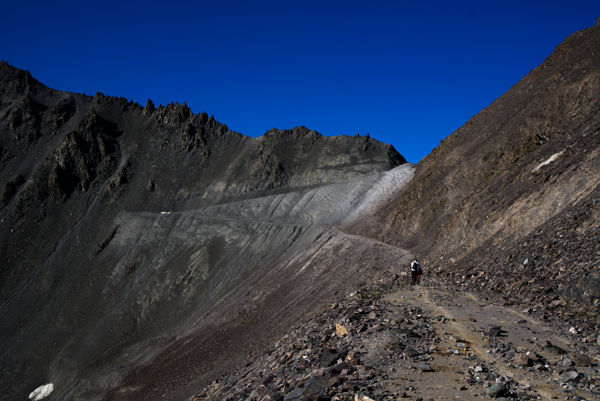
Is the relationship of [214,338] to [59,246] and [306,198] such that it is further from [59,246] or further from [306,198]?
[59,246]

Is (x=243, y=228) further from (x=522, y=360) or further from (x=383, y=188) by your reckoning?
(x=522, y=360)

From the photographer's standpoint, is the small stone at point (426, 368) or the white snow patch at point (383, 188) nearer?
the small stone at point (426, 368)

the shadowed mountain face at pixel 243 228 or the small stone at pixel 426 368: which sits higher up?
the shadowed mountain face at pixel 243 228

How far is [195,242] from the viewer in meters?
52.1

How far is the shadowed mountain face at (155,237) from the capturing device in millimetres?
33719

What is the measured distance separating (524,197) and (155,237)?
4758cm

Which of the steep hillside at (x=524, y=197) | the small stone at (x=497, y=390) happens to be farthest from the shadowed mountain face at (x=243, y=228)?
the small stone at (x=497, y=390)

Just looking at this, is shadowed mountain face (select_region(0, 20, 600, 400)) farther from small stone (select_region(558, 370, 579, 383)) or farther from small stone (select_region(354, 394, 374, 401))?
small stone (select_region(558, 370, 579, 383))

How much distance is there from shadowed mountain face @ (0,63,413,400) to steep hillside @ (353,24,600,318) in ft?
16.6

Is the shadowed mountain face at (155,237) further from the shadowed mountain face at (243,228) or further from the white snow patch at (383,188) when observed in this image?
the white snow patch at (383,188)

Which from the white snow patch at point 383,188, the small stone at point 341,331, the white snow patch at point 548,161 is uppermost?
the white snow patch at point 383,188

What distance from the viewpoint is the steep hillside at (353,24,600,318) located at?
44.1 ft

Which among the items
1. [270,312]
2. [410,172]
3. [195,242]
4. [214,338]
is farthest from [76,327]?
[410,172]

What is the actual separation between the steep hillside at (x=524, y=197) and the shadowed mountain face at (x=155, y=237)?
507 centimetres
